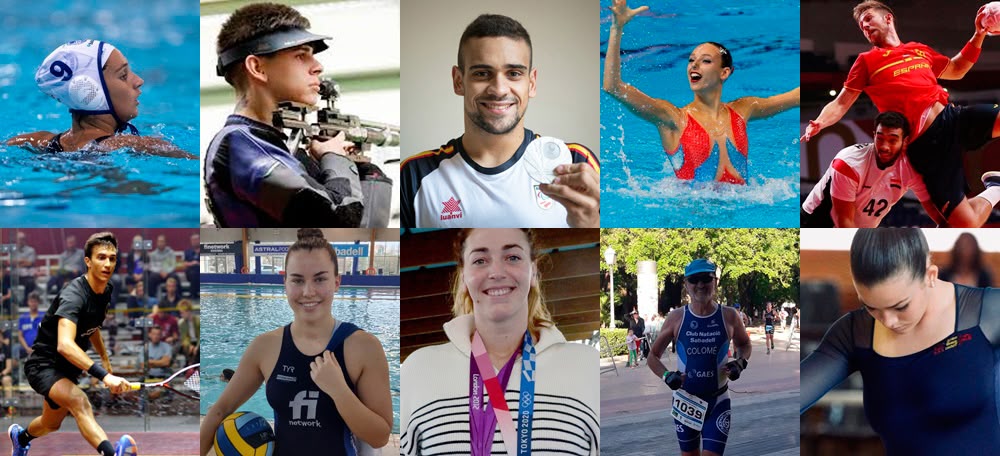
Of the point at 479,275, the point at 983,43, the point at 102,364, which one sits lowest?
the point at 102,364

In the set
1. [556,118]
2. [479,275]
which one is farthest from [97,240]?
[556,118]

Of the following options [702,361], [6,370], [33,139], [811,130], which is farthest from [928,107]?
[6,370]

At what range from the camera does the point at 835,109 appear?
220 inches

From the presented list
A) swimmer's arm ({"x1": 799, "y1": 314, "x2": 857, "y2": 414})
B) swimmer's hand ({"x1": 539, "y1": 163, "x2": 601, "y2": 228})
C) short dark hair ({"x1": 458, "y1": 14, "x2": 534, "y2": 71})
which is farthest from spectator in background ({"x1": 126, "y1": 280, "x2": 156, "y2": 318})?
swimmer's arm ({"x1": 799, "y1": 314, "x2": 857, "y2": 414})

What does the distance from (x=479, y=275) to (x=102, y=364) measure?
6.67 feet

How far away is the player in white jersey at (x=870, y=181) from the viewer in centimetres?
560

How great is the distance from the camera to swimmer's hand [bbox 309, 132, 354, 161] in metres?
5.51

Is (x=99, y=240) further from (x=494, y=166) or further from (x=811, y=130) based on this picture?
(x=811, y=130)

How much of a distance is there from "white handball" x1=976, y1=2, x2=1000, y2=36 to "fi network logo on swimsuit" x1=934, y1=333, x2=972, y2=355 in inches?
62.4

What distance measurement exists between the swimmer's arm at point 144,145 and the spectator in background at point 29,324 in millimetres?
872

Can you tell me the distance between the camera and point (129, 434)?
5.64m

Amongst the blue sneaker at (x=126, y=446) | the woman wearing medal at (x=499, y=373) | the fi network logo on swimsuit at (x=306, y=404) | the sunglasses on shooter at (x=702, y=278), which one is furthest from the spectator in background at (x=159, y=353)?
the sunglasses on shooter at (x=702, y=278)

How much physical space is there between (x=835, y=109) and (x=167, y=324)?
3680mm

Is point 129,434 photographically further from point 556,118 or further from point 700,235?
point 700,235
